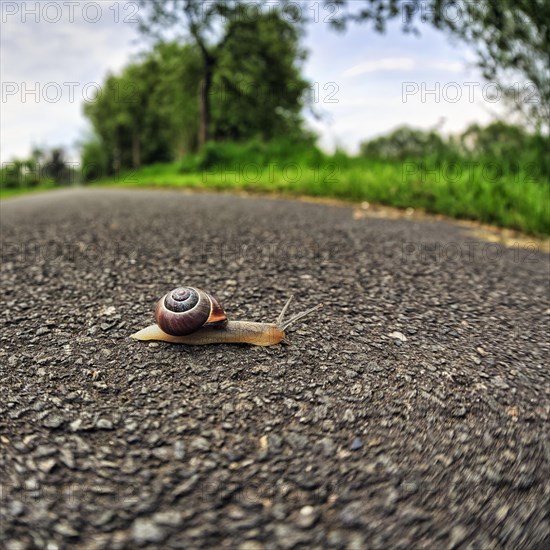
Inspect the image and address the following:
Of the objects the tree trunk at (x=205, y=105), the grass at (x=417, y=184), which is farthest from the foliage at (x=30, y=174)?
the grass at (x=417, y=184)

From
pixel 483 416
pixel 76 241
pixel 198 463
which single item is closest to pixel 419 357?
pixel 483 416

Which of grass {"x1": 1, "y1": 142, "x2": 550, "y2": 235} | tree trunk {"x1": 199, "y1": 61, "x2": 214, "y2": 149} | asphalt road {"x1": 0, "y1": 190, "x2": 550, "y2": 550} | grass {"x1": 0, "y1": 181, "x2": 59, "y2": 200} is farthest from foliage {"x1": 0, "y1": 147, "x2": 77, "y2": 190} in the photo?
asphalt road {"x1": 0, "y1": 190, "x2": 550, "y2": 550}

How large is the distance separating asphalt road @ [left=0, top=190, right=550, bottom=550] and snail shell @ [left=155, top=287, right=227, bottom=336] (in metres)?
0.10

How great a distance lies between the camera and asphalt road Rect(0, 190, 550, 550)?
46.3 inches

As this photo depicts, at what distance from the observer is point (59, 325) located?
2.08m

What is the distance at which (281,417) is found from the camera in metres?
1.51

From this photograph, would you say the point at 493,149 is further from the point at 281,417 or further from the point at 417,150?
the point at 281,417

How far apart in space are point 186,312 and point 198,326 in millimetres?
73

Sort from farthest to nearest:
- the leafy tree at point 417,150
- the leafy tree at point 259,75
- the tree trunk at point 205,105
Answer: the leafy tree at point 259,75, the tree trunk at point 205,105, the leafy tree at point 417,150

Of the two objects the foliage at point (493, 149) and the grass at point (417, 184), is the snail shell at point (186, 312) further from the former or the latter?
the foliage at point (493, 149)

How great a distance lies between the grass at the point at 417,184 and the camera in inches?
179

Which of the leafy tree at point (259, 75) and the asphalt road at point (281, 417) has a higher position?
the leafy tree at point (259, 75)

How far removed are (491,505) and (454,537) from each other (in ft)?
0.52

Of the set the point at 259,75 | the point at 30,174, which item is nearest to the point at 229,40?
the point at 259,75
